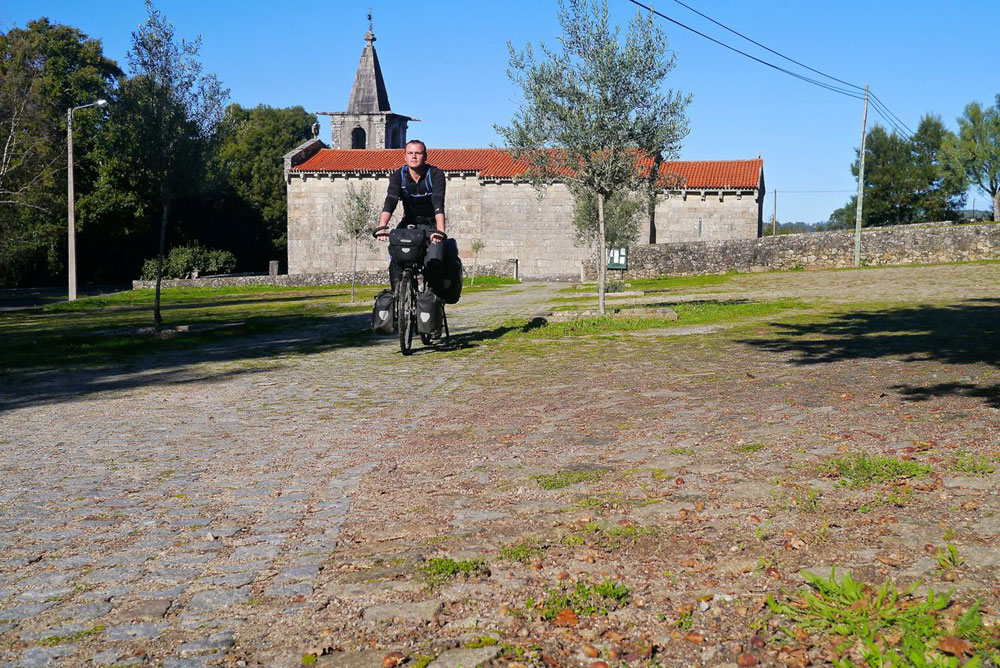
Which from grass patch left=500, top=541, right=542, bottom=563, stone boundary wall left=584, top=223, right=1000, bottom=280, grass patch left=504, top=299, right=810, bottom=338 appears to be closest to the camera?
grass patch left=500, top=541, right=542, bottom=563

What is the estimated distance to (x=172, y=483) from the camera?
465cm

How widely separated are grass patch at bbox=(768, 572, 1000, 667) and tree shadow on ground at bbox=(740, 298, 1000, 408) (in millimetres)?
3693

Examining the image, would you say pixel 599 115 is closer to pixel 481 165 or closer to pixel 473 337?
pixel 473 337

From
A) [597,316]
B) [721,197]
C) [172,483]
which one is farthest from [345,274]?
[172,483]

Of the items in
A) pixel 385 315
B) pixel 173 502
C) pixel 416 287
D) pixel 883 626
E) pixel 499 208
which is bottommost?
pixel 173 502

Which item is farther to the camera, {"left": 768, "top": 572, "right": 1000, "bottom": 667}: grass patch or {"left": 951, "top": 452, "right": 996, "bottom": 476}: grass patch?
{"left": 951, "top": 452, "right": 996, "bottom": 476}: grass patch

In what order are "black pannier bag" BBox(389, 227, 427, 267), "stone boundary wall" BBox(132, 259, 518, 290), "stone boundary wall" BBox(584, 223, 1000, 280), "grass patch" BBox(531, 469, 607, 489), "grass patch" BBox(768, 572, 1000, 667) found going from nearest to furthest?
"grass patch" BBox(768, 572, 1000, 667) → "grass patch" BBox(531, 469, 607, 489) → "black pannier bag" BBox(389, 227, 427, 267) → "stone boundary wall" BBox(584, 223, 1000, 280) → "stone boundary wall" BBox(132, 259, 518, 290)

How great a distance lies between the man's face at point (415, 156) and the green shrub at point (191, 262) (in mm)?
45445

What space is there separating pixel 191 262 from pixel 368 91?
19389mm

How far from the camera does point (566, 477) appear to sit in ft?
14.7

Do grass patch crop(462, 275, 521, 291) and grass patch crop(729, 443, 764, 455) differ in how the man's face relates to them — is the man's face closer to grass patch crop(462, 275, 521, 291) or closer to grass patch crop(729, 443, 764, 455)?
grass patch crop(729, 443, 764, 455)

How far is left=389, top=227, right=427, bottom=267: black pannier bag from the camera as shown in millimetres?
10023

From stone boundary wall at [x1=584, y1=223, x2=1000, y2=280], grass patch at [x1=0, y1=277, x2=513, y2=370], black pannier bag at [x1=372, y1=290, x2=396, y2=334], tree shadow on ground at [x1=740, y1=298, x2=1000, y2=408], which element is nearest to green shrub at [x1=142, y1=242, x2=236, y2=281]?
grass patch at [x1=0, y1=277, x2=513, y2=370]

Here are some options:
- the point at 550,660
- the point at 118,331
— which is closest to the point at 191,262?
the point at 118,331
